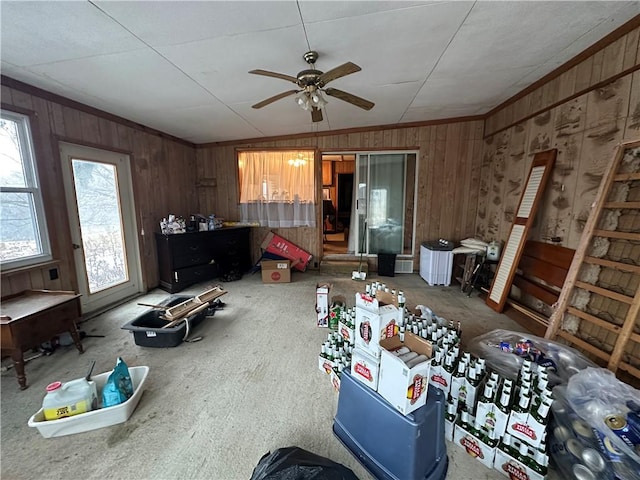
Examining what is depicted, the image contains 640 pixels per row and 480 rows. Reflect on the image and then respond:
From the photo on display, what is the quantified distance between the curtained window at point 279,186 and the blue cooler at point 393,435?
3.55 m

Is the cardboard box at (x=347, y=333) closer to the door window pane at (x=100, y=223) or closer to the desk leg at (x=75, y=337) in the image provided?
the desk leg at (x=75, y=337)

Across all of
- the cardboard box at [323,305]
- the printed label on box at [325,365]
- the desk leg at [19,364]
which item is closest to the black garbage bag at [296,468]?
the printed label on box at [325,365]

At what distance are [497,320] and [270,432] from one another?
8.73 ft

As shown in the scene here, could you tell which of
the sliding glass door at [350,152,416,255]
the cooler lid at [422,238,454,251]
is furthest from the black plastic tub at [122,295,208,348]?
the cooler lid at [422,238,454,251]

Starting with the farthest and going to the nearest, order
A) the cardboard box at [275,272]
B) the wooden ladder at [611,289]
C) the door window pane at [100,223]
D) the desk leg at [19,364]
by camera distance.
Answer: the cardboard box at [275,272], the door window pane at [100,223], the desk leg at [19,364], the wooden ladder at [611,289]

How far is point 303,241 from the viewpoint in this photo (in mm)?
4824

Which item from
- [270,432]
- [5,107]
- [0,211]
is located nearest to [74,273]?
[0,211]

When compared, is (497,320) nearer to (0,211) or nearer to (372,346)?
(372,346)

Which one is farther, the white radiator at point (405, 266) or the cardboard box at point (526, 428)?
the white radiator at point (405, 266)

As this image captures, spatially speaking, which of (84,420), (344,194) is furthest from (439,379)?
(344,194)


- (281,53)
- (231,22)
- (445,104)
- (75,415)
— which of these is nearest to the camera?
(75,415)

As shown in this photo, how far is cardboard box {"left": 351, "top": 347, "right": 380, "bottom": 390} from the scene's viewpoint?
1.29 metres

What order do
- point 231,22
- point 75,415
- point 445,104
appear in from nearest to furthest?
point 75,415
point 231,22
point 445,104

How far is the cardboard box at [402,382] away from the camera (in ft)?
3.73
